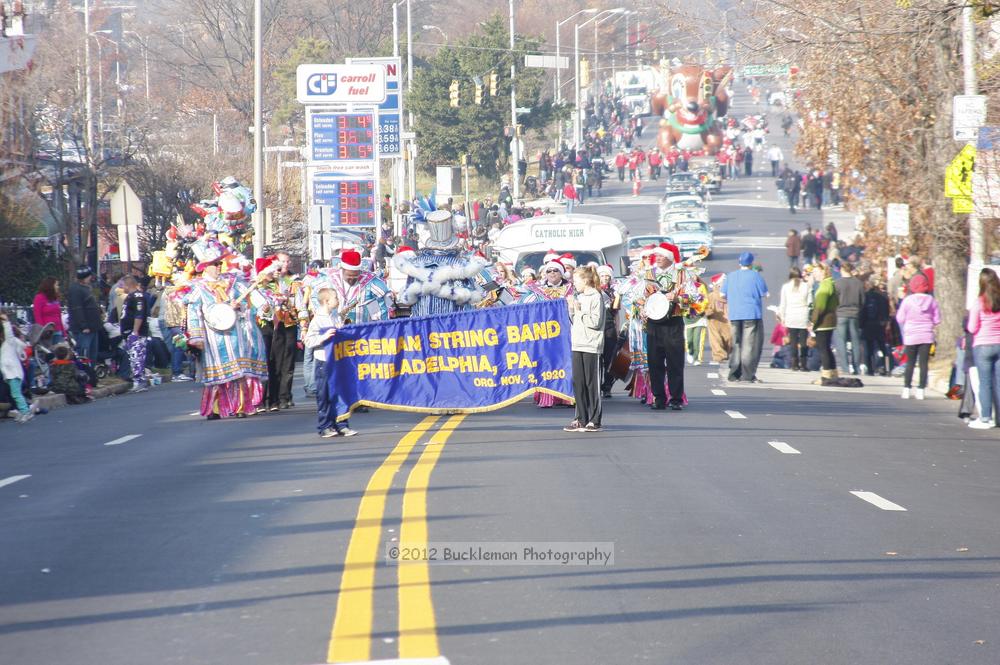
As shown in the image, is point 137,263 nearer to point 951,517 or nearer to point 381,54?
point 951,517

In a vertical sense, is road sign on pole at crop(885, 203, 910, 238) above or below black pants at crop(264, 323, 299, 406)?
above

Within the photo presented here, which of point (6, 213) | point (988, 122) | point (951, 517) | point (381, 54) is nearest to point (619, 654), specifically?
point (951, 517)

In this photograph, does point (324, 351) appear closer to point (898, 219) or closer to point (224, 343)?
point (224, 343)

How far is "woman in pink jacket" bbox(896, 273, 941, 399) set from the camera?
20.2 m

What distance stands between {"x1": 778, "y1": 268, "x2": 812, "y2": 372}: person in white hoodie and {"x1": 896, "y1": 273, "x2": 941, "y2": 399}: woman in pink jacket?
416 cm

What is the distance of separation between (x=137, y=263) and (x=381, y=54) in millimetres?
48319

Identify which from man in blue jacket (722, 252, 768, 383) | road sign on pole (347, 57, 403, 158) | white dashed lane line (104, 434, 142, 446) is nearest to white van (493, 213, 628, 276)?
man in blue jacket (722, 252, 768, 383)

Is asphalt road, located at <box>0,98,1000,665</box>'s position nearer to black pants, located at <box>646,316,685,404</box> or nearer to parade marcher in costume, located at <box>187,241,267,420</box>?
parade marcher in costume, located at <box>187,241,267,420</box>

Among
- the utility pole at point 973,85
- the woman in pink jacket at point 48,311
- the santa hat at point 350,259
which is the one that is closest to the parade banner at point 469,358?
the santa hat at point 350,259

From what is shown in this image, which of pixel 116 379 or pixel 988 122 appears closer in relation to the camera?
pixel 988 122

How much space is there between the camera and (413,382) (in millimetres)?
16953

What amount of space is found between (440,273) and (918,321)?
693cm

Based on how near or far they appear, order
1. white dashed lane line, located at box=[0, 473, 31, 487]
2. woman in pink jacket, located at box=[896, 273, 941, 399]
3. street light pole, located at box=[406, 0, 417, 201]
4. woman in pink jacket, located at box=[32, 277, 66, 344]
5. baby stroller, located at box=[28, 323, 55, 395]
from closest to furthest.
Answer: white dashed lane line, located at box=[0, 473, 31, 487], woman in pink jacket, located at box=[896, 273, 941, 399], baby stroller, located at box=[28, 323, 55, 395], woman in pink jacket, located at box=[32, 277, 66, 344], street light pole, located at box=[406, 0, 417, 201]

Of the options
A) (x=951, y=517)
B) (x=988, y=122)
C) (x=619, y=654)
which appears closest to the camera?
(x=619, y=654)
